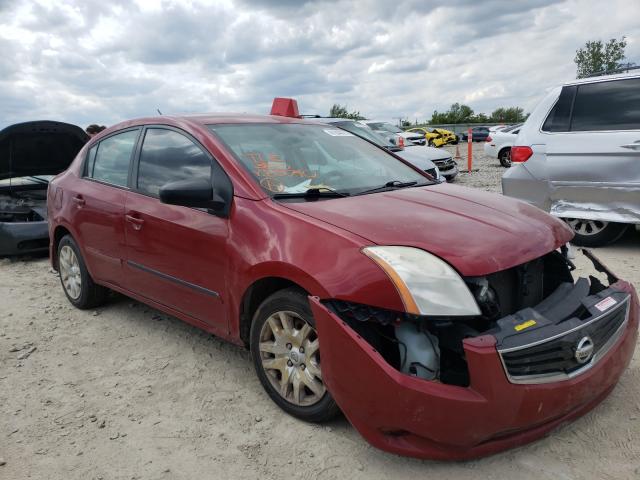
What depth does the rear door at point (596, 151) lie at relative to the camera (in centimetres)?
538

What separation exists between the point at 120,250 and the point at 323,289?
2.05 meters

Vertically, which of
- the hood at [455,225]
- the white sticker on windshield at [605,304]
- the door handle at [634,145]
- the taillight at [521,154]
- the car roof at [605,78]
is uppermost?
the car roof at [605,78]

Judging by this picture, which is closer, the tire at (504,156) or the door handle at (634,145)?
the door handle at (634,145)

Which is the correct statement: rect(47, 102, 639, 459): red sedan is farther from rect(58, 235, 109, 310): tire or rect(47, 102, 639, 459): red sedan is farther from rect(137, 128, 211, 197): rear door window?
rect(58, 235, 109, 310): tire

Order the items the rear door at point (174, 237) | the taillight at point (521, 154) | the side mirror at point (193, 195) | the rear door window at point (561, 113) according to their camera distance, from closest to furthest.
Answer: the side mirror at point (193, 195) < the rear door at point (174, 237) < the rear door window at point (561, 113) < the taillight at point (521, 154)

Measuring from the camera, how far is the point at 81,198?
4.38 metres

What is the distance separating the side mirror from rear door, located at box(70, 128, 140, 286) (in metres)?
1.01

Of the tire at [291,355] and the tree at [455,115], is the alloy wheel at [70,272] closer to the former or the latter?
the tire at [291,355]

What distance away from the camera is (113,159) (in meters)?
4.26

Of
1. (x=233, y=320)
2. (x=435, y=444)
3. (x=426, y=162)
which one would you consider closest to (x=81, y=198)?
(x=233, y=320)

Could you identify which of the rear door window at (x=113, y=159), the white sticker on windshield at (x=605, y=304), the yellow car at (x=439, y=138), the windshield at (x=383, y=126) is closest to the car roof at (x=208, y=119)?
the rear door window at (x=113, y=159)

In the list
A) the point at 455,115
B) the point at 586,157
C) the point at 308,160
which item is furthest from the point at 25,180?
the point at 455,115

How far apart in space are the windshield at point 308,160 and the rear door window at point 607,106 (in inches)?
107

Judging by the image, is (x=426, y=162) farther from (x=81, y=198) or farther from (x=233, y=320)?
(x=233, y=320)
